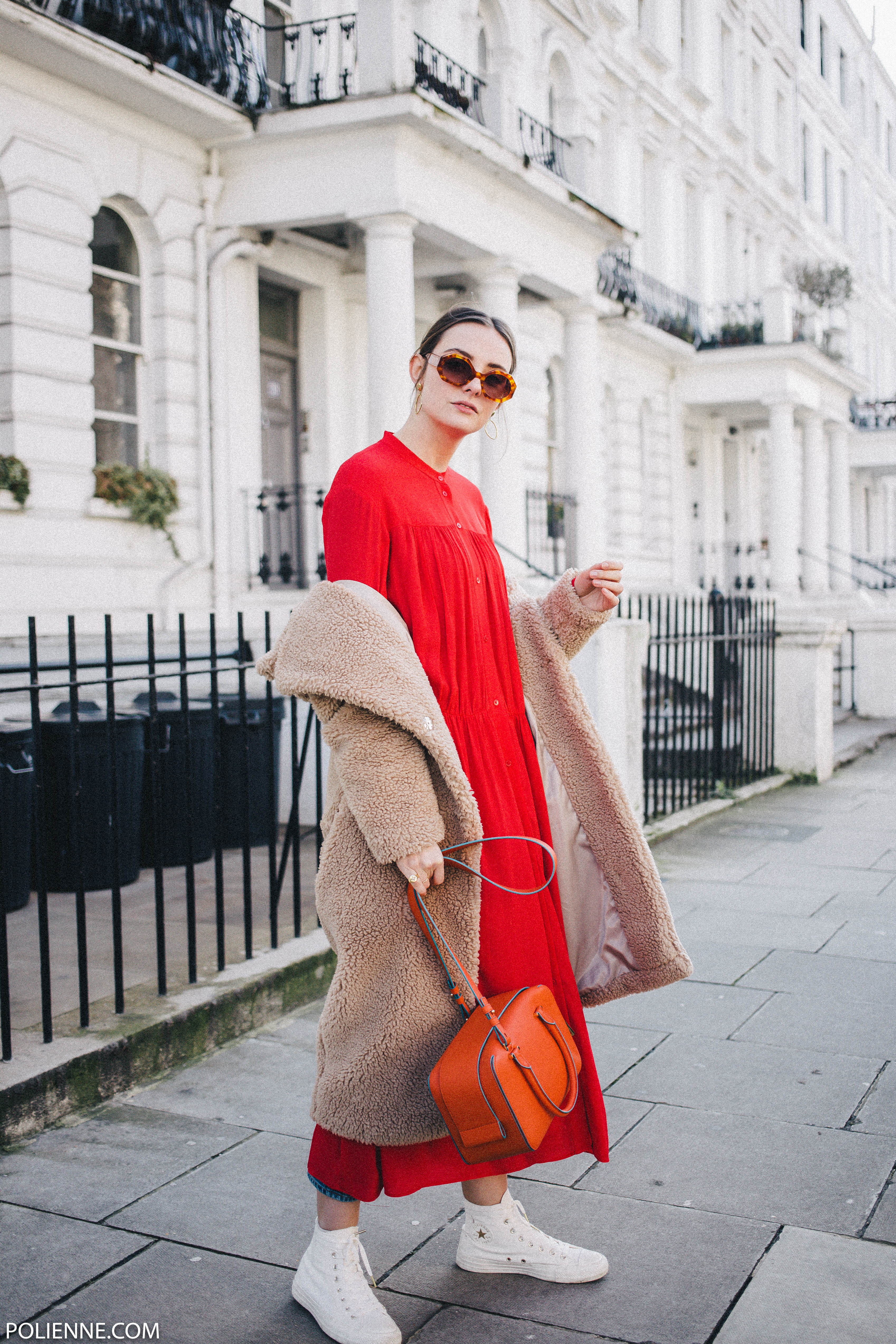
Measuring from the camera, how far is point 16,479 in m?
8.91

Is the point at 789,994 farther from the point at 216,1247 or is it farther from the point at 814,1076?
the point at 216,1247

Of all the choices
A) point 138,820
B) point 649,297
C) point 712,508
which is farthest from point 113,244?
point 712,508

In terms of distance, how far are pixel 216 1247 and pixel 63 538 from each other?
7.43 meters

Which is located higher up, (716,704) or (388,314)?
(388,314)

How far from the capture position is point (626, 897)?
267cm

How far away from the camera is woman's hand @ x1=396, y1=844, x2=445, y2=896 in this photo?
2295 mm

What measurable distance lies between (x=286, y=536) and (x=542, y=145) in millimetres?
5500

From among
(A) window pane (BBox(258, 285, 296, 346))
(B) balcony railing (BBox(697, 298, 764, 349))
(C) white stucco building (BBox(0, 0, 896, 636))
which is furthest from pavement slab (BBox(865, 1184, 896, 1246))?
(B) balcony railing (BBox(697, 298, 764, 349))

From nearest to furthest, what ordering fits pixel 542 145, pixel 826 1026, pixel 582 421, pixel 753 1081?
pixel 753 1081 → pixel 826 1026 → pixel 542 145 → pixel 582 421

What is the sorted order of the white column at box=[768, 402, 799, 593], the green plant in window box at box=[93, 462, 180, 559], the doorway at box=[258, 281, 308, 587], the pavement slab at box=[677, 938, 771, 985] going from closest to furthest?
1. the pavement slab at box=[677, 938, 771, 985]
2. the green plant in window box at box=[93, 462, 180, 559]
3. the doorway at box=[258, 281, 308, 587]
4. the white column at box=[768, 402, 799, 593]

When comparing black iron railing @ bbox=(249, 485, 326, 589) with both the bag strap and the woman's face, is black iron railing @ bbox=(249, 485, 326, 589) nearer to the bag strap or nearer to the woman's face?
the woman's face

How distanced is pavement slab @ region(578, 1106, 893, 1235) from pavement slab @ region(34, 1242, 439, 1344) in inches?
30.2

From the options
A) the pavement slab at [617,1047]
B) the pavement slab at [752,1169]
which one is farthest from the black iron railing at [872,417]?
the pavement slab at [752,1169]

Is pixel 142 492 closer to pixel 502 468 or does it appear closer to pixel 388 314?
pixel 388 314
